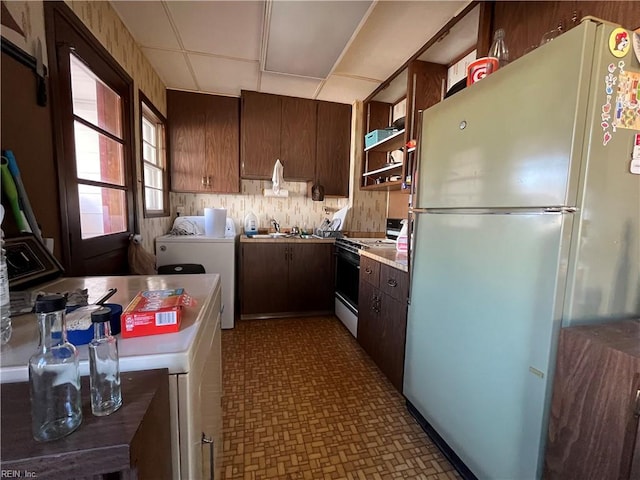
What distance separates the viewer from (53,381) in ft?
1.49

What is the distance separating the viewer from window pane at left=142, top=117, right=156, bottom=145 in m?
Answer: 2.67

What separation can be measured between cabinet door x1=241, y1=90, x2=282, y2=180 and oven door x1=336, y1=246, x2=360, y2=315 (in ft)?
4.03

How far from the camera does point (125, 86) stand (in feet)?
6.69

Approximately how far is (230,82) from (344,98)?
1.19 m

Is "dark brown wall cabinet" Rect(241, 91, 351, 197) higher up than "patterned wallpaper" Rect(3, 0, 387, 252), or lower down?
higher up

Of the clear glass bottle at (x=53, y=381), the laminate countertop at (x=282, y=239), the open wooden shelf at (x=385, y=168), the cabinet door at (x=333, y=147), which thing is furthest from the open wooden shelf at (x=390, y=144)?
the clear glass bottle at (x=53, y=381)

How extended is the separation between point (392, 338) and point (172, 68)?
9.39 ft

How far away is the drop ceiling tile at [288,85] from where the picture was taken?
2678mm

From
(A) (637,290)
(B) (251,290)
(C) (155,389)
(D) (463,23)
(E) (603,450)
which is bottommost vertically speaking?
(B) (251,290)

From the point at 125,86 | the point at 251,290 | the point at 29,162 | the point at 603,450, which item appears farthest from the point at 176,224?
the point at 603,450

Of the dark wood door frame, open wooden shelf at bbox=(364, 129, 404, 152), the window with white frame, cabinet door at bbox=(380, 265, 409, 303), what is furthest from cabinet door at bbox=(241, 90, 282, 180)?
cabinet door at bbox=(380, 265, 409, 303)

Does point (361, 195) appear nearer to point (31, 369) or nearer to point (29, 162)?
point (29, 162)

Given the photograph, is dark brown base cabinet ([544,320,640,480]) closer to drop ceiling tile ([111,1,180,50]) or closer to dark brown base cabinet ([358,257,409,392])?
dark brown base cabinet ([358,257,409,392])

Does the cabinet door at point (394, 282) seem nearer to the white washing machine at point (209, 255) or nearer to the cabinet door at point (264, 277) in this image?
the cabinet door at point (264, 277)
